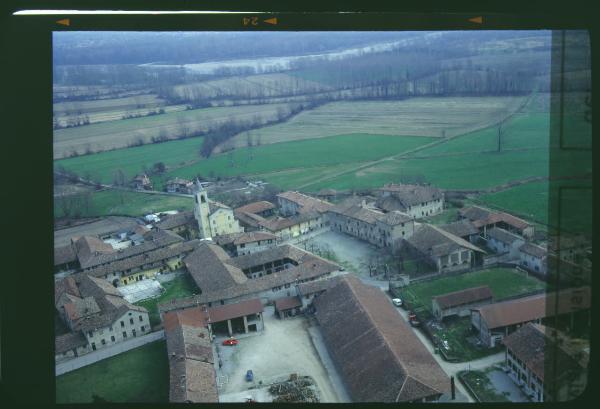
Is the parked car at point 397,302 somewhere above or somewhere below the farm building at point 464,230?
below

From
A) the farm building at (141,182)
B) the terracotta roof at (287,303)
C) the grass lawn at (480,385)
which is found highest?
the farm building at (141,182)

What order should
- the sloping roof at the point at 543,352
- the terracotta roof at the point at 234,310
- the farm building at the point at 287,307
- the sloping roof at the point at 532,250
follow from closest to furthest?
the sloping roof at the point at 543,352 < the terracotta roof at the point at 234,310 < the farm building at the point at 287,307 < the sloping roof at the point at 532,250

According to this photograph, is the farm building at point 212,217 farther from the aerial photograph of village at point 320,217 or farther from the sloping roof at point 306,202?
the sloping roof at point 306,202

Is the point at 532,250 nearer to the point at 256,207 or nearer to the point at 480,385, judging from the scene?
the point at 480,385

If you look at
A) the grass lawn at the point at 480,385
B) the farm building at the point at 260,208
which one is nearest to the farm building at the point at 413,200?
the farm building at the point at 260,208

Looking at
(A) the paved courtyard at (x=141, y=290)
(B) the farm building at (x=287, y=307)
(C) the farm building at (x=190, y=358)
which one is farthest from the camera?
(A) the paved courtyard at (x=141, y=290)

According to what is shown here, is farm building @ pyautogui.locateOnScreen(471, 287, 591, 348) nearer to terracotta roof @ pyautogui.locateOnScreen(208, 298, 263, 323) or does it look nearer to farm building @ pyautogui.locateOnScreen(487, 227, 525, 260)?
farm building @ pyautogui.locateOnScreen(487, 227, 525, 260)

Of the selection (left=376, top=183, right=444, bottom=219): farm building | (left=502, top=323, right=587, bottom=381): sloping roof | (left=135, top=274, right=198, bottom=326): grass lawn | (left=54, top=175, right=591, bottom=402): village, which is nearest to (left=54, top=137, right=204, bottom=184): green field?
(left=54, top=175, right=591, bottom=402): village
